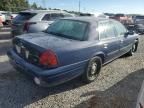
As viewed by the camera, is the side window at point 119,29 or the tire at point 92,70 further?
the side window at point 119,29

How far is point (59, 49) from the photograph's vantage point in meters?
4.31

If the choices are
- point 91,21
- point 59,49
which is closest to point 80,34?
point 91,21

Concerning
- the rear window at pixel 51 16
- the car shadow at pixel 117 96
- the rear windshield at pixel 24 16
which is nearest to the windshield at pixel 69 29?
the car shadow at pixel 117 96

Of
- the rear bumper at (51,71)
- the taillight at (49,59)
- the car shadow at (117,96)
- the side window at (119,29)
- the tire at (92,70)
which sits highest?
the side window at (119,29)

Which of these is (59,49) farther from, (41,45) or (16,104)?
(16,104)

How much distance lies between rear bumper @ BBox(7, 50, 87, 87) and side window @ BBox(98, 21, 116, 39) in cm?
114

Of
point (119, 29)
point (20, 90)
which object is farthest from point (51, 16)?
point (20, 90)

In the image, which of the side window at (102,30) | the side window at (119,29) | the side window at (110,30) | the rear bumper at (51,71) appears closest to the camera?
the rear bumper at (51,71)

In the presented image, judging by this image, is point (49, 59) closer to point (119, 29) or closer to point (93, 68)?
point (93, 68)

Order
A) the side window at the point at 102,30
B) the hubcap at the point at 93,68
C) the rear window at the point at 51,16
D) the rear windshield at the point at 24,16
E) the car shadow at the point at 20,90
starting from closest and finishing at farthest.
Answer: the car shadow at the point at 20,90 < the hubcap at the point at 93,68 < the side window at the point at 102,30 < the rear windshield at the point at 24,16 < the rear window at the point at 51,16

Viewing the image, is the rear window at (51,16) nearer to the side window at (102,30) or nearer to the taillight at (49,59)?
the side window at (102,30)

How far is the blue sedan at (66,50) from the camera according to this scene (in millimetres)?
4188

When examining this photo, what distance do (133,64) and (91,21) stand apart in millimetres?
2514

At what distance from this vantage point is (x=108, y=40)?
579 centimetres
